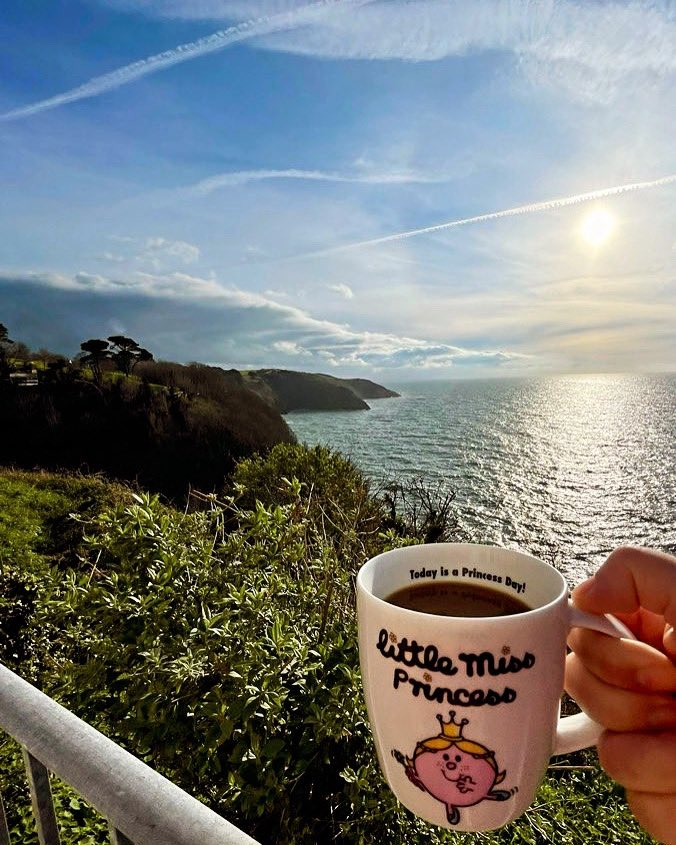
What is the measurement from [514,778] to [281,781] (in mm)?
1580

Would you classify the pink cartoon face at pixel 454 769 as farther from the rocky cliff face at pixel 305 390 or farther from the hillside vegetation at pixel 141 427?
the rocky cliff face at pixel 305 390

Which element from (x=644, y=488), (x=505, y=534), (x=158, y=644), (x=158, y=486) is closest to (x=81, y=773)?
(x=158, y=644)

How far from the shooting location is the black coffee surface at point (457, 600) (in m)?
0.68

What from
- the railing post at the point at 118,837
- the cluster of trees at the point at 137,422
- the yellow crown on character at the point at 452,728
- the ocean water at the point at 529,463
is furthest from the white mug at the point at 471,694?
the cluster of trees at the point at 137,422

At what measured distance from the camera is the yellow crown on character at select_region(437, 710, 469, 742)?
60 cm

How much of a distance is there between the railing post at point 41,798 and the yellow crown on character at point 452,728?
743mm

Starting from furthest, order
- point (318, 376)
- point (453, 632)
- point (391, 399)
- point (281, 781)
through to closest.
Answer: point (391, 399) < point (318, 376) < point (281, 781) < point (453, 632)

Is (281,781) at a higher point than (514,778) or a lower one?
lower

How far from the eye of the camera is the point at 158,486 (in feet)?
37.6

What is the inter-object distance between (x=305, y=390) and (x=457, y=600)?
17707 millimetres

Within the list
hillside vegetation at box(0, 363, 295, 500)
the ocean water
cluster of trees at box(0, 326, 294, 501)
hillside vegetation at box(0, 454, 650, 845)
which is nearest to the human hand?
hillside vegetation at box(0, 454, 650, 845)

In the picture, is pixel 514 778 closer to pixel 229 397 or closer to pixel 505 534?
pixel 229 397

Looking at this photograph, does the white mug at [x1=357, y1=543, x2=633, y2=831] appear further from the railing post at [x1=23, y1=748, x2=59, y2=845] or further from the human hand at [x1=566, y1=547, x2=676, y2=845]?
the railing post at [x1=23, y1=748, x2=59, y2=845]

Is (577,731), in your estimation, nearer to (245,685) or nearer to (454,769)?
(454,769)
